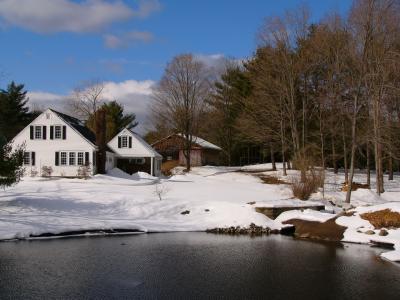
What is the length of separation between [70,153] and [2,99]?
78.5 feet

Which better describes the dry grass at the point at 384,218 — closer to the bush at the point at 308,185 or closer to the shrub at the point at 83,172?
the bush at the point at 308,185

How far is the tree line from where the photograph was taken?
95.3ft

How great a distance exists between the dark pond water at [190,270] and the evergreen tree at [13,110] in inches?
1738

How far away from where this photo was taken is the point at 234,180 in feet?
133

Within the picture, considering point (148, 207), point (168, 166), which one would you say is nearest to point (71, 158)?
point (168, 166)

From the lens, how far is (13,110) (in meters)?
60.2

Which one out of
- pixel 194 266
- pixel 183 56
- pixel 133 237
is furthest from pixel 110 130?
pixel 194 266

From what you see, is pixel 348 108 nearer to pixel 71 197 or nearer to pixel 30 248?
pixel 71 197

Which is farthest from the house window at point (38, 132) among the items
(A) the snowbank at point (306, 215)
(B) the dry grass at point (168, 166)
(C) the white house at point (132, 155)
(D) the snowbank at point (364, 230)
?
(D) the snowbank at point (364, 230)

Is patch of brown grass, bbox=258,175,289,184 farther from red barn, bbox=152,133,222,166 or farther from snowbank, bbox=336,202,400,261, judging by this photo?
snowbank, bbox=336,202,400,261

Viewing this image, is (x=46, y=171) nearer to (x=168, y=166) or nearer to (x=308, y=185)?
(x=168, y=166)

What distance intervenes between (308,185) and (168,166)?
89.7 feet

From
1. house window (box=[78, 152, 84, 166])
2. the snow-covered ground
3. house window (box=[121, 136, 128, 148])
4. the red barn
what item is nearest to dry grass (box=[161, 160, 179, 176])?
the red barn

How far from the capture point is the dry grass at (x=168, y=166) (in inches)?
1966
